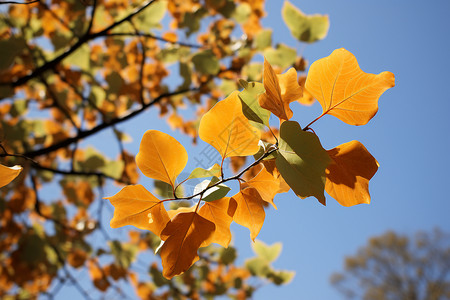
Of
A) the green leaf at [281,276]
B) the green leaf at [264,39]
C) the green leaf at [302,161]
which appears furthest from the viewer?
the green leaf at [264,39]

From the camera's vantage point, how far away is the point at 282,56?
0.93m

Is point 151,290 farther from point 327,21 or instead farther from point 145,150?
point 145,150

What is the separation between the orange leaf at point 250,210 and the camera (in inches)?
11.3

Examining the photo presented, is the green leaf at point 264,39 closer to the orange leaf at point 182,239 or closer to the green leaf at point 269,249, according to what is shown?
the green leaf at point 269,249

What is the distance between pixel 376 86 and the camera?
0.27 metres

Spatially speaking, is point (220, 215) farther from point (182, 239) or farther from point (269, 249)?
point (269, 249)

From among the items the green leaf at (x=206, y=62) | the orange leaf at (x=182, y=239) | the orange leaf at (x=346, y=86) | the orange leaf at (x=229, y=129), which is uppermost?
the green leaf at (x=206, y=62)

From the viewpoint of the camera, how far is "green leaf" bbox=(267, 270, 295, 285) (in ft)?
3.35

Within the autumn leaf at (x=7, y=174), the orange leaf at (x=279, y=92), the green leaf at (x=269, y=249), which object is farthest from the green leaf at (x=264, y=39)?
the autumn leaf at (x=7, y=174)

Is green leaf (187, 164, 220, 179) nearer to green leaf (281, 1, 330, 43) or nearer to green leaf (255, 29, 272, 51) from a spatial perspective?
green leaf (281, 1, 330, 43)

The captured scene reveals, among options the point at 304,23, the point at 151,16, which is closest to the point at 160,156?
the point at 304,23

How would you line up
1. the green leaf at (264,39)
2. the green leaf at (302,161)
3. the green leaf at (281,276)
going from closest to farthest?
the green leaf at (302,161), the green leaf at (281,276), the green leaf at (264,39)

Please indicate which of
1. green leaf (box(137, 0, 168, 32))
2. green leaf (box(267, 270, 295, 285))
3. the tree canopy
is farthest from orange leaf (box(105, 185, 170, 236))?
green leaf (box(137, 0, 168, 32))

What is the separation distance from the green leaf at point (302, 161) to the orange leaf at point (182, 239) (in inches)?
3.7
